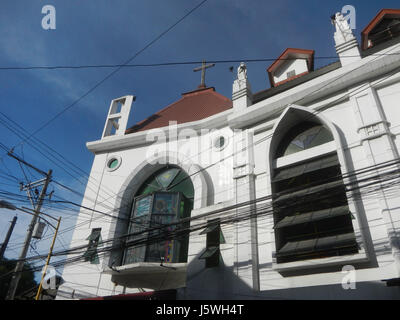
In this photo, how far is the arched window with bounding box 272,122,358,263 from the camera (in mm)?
8125

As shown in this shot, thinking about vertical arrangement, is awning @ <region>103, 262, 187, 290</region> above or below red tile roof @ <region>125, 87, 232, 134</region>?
below

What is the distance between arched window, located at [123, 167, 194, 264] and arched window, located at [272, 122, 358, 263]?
3.90 meters

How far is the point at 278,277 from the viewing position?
8.59m

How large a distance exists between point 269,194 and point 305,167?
1512 millimetres

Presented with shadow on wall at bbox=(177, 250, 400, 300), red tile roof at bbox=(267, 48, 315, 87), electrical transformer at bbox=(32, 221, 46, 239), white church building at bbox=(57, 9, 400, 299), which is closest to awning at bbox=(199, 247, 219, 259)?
white church building at bbox=(57, 9, 400, 299)

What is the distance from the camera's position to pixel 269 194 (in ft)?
33.0

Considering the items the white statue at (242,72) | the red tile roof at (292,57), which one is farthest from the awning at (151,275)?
the red tile roof at (292,57)

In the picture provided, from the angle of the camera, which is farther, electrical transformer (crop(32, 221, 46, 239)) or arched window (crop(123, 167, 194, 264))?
electrical transformer (crop(32, 221, 46, 239))

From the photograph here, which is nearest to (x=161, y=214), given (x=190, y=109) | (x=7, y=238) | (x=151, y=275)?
(x=151, y=275)

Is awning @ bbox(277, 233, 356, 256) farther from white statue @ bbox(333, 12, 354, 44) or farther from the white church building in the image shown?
white statue @ bbox(333, 12, 354, 44)
